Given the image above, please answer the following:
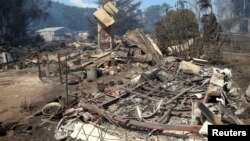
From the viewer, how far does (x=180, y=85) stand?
11.1 m

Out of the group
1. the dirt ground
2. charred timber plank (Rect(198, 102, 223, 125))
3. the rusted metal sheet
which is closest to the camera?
charred timber plank (Rect(198, 102, 223, 125))

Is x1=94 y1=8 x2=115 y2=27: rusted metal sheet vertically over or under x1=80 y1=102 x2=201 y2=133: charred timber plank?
over

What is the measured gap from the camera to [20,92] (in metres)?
11.9

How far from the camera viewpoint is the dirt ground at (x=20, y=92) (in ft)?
31.2

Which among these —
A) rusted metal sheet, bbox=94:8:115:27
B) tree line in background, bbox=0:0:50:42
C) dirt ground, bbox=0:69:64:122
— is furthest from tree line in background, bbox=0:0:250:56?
dirt ground, bbox=0:69:64:122

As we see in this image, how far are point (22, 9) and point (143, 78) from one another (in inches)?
1167

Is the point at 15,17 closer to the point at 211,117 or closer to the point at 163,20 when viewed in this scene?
the point at 163,20

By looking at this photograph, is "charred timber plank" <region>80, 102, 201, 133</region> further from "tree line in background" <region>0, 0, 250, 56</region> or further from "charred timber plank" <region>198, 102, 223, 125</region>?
"tree line in background" <region>0, 0, 250, 56</region>

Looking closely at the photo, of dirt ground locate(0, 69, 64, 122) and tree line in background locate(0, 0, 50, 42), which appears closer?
dirt ground locate(0, 69, 64, 122)

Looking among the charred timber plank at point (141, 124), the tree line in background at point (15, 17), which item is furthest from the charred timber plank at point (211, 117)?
the tree line in background at point (15, 17)

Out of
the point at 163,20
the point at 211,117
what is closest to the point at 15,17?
the point at 163,20

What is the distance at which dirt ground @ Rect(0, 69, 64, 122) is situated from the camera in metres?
9.51

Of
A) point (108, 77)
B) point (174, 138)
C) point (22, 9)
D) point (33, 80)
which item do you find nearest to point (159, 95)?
point (174, 138)

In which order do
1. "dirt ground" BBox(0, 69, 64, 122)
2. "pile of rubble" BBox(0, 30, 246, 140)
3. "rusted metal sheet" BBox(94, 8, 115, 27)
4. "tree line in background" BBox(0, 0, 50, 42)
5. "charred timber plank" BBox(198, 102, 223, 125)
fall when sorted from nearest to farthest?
"charred timber plank" BBox(198, 102, 223, 125), "pile of rubble" BBox(0, 30, 246, 140), "dirt ground" BBox(0, 69, 64, 122), "rusted metal sheet" BBox(94, 8, 115, 27), "tree line in background" BBox(0, 0, 50, 42)
